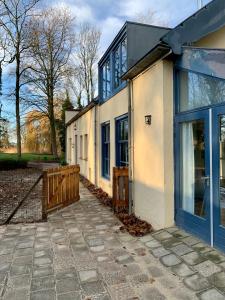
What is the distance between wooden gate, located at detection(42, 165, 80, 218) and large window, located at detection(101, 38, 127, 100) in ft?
9.51

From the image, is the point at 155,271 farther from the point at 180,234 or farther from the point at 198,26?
the point at 198,26

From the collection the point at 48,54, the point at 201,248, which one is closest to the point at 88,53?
the point at 48,54

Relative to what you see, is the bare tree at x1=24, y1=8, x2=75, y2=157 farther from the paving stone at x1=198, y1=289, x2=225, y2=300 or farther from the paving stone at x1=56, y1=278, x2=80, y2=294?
the paving stone at x1=198, y1=289, x2=225, y2=300

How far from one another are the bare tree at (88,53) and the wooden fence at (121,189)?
24.2 m

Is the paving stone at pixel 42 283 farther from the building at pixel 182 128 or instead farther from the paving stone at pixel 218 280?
the building at pixel 182 128

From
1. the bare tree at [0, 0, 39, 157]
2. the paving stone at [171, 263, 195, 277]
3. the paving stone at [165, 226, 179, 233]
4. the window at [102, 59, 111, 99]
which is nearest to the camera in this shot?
the paving stone at [171, 263, 195, 277]

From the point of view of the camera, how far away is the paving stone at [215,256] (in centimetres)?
381

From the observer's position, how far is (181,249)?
170 inches

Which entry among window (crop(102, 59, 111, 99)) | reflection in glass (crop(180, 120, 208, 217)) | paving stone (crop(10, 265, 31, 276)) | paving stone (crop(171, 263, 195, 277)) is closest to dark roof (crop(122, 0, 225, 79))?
reflection in glass (crop(180, 120, 208, 217))

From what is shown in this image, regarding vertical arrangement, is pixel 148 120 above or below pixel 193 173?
above

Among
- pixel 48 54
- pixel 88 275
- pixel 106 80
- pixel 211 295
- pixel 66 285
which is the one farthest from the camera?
pixel 48 54

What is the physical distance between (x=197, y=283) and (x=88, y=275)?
4.42 ft

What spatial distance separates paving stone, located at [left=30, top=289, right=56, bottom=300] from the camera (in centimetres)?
325

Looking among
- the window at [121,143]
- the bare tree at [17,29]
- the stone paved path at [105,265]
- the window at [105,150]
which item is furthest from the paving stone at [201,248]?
the bare tree at [17,29]
